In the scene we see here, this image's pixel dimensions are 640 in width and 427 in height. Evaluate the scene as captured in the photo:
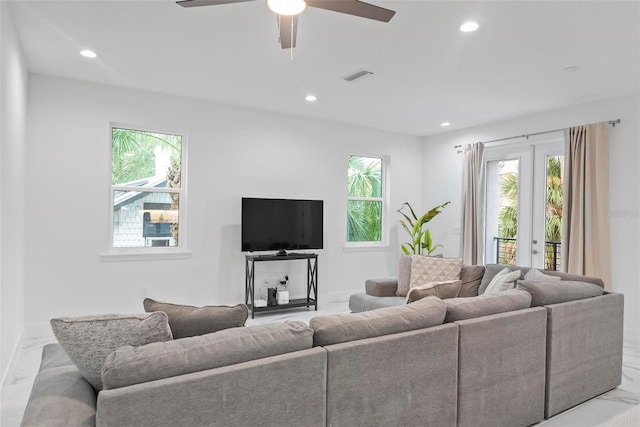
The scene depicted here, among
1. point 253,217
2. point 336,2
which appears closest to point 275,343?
point 336,2

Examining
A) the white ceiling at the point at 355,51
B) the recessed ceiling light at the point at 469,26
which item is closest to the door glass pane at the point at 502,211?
the white ceiling at the point at 355,51

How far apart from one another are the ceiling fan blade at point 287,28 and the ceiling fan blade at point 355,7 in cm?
21

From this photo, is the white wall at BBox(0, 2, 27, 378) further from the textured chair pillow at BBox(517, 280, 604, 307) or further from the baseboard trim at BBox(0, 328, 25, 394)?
the textured chair pillow at BBox(517, 280, 604, 307)

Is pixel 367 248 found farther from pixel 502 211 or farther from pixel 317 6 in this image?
pixel 317 6

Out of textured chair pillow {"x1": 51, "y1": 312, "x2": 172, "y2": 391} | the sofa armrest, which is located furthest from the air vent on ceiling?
textured chair pillow {"x1": 51, "y1": 312, "x2": 172, "y2": 391}

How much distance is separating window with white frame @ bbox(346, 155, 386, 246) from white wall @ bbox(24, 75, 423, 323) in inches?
7.8

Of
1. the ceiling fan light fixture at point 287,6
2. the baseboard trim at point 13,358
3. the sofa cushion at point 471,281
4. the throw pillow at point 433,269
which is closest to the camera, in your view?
the ceiling fan light fixture at point 287,6

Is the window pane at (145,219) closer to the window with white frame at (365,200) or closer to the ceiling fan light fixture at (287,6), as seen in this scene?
the window with white frame at (365,200)

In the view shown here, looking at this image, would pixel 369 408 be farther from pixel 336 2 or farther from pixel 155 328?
pixel 336 2

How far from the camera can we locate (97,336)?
1.51 metres

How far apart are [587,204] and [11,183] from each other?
18.6ft

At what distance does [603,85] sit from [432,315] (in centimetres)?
362

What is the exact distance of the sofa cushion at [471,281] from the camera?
12.7 feet

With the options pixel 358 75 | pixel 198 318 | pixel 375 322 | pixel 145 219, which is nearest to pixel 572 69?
pixel 358 75
